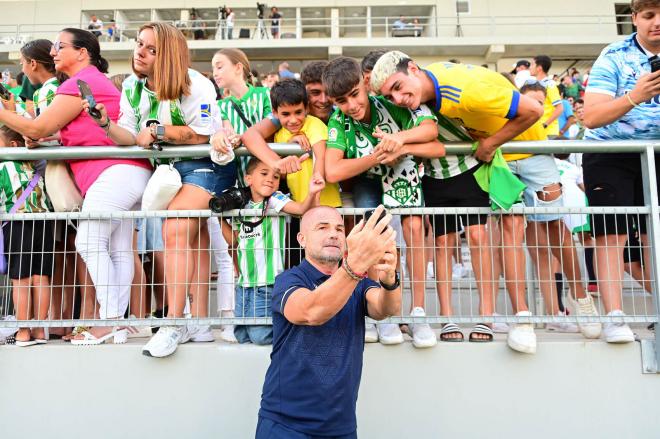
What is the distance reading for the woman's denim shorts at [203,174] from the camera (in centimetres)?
336

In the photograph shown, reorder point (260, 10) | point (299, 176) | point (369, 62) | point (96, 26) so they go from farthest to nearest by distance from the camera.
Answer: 1. point (260, 10)
2. point (96, 26)
3. point (369, 62)
4. point (299, 176)

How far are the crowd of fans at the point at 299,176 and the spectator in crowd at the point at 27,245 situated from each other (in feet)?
0.03

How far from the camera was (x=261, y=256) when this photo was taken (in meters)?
3.16

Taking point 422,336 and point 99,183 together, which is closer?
point 422,336

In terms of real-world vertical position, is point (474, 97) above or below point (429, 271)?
above

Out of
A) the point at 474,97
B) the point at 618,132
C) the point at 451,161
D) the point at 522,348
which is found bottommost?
the point at 522,348

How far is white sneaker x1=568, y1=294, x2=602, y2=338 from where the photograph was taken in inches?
125

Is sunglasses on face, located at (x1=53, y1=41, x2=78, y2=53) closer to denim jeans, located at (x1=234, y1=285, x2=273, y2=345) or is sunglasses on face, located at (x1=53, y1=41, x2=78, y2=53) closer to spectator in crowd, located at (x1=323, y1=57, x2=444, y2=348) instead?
spectator in crowd, located at (x1=323, y1=57, x2=444, y2=348)

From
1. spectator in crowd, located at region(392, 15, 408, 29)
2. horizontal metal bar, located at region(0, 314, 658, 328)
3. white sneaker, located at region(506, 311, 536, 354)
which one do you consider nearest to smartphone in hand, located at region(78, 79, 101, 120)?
horizontal metal bar, located at region(0, 314, 658, 328)

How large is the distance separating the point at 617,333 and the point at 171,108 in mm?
2922

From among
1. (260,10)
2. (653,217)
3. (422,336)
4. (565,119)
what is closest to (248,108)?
(422,336)

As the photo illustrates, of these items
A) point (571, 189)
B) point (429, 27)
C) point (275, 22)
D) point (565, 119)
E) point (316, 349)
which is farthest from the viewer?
point (429, 27)

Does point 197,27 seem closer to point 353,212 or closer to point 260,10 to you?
point 260,10

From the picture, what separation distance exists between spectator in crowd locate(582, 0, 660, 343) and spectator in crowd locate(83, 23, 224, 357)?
7.54ft
